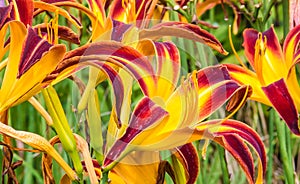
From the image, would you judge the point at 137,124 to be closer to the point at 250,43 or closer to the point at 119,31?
the point at 119,31

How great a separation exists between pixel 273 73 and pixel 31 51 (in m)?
0.35

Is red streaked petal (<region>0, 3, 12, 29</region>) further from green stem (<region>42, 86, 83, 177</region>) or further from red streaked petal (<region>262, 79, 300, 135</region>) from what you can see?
red streaked petal (<region>262, 79, 300, 135</region>)

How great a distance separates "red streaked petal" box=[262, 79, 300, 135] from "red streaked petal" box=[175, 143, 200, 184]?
0.12 metres

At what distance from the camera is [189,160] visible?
620 mm

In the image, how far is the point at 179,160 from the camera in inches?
24.5

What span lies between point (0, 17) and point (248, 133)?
0.25 m

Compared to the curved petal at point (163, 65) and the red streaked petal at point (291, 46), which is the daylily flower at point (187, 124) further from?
the red streaked petal at point (291, 46)

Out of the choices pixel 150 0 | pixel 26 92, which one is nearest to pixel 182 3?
pixel 150 0

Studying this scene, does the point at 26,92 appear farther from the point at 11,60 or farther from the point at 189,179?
the point at 189,179

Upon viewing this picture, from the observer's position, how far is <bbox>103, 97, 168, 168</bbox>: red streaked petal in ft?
1.81

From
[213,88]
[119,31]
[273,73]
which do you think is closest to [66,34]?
[119,31]

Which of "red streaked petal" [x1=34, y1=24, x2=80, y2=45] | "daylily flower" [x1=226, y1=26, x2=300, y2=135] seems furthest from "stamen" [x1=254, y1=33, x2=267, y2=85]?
"red streaked petal" [x1=34, y1=24, x2=80, y2=45]

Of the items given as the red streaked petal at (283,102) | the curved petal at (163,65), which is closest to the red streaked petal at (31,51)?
the curved petal at (163,65)

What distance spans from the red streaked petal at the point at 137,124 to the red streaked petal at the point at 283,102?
0.18 m
